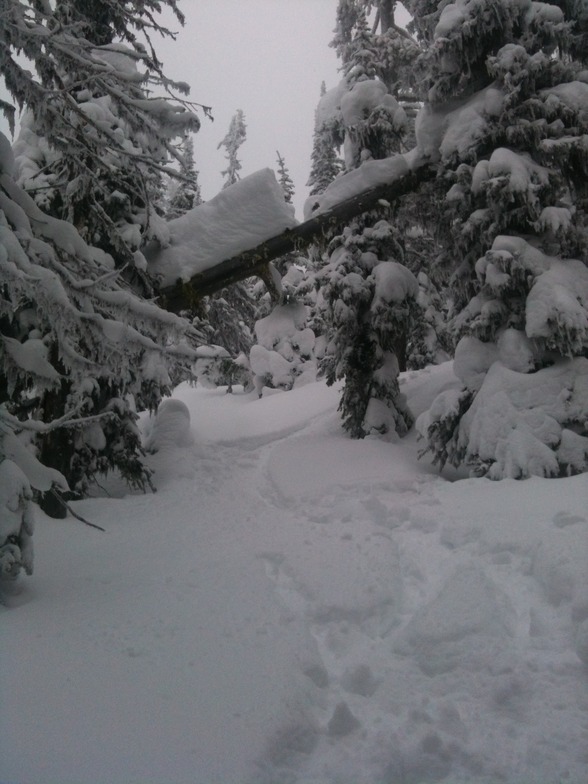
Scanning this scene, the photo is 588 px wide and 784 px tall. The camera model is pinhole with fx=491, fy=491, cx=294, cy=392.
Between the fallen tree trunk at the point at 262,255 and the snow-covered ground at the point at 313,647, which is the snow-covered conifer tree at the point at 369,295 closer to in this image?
the fallen tree trunk at the point at 262,255

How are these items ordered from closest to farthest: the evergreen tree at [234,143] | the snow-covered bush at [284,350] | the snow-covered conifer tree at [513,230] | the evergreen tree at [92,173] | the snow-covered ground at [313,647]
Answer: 1. the snow-covered ground at [313,647]
2. the evergreen tree at [92,173]
3. the snow-covered conifer tree at [513,230]
4. the snow-covered bush at [284,350]
5. the evergreen tree at [234,143]

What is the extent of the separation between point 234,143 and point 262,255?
1529 inches

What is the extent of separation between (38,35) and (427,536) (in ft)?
19.5

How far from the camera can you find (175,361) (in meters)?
4.36

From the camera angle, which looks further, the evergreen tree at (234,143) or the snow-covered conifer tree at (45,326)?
the evergreen tree at (234,143)

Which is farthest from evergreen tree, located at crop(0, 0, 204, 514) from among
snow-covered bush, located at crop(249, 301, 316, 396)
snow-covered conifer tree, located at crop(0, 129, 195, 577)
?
snow-covered bush, located at crop(249, 301, 316, 396)

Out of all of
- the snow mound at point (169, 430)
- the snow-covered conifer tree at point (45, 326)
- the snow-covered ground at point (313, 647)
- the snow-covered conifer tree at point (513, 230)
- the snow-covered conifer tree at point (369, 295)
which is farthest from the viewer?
the snow mound at point (169, 430)

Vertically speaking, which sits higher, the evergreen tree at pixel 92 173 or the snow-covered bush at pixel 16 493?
the evergreen tree at pixel 92 173

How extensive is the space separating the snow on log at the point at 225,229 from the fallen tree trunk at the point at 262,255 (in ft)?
0.32

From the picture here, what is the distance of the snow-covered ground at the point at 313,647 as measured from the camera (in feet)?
8.39

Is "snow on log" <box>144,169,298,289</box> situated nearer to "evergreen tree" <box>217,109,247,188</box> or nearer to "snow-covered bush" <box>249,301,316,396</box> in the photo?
"snow-covered bush" <box>249,301,316,396</box>

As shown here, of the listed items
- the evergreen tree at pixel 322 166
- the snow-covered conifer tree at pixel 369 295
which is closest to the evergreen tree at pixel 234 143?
the evergreen tree at pixel 322 166

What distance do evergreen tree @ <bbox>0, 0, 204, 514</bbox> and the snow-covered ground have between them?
165 centimetres

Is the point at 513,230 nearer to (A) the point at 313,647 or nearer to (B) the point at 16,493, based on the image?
(A) the point at 313,647
